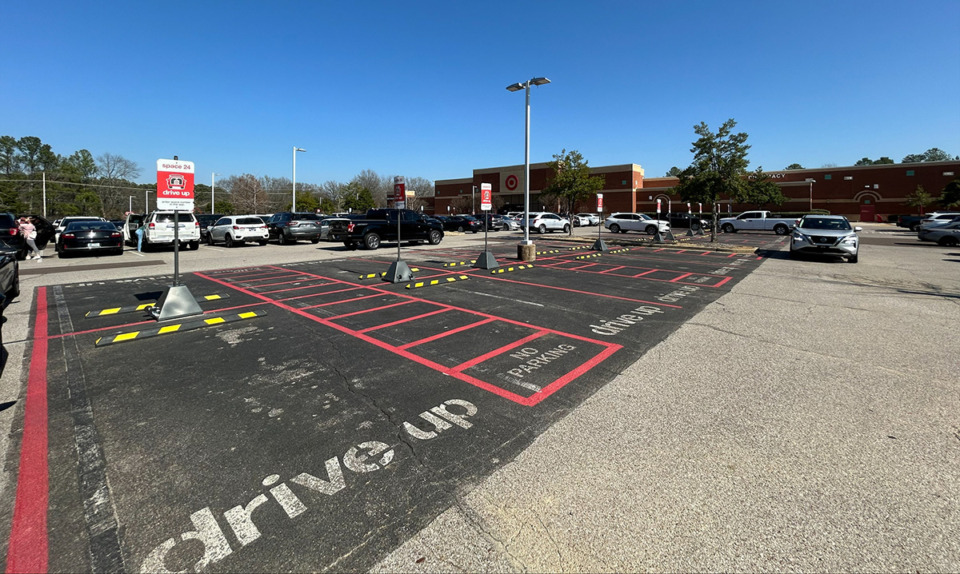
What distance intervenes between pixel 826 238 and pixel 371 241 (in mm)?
18689

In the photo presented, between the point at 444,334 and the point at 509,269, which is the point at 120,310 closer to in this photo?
the point at 444,334

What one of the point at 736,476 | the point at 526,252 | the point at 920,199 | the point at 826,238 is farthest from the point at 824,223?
the point at 920,199

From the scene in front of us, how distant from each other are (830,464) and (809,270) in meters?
14.0

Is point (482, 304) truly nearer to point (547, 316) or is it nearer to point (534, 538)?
point (547, 316)

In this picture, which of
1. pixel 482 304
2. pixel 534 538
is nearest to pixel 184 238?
pixel 482 304

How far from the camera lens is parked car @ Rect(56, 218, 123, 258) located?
17578 mm

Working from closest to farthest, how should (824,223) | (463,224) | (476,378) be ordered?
(476,378) < (824,223) < (463,224)

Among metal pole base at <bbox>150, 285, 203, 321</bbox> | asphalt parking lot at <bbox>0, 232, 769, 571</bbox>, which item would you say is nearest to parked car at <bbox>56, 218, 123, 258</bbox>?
asphalt parking lot at <bbox>0, 232, 769, 571</bbox>

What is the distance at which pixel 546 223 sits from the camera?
37.2 m

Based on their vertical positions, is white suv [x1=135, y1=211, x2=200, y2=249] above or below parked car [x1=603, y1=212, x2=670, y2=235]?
below

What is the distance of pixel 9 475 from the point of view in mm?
3066

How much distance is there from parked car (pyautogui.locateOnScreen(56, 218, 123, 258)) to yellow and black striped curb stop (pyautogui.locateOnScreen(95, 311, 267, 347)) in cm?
1558

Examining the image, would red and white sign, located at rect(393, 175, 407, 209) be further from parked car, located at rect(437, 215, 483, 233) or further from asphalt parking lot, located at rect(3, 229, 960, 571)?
parked car, located at rect(437, 215, 483, 233)

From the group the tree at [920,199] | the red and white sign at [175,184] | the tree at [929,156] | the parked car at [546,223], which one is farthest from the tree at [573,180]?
the tree at [929,156]
